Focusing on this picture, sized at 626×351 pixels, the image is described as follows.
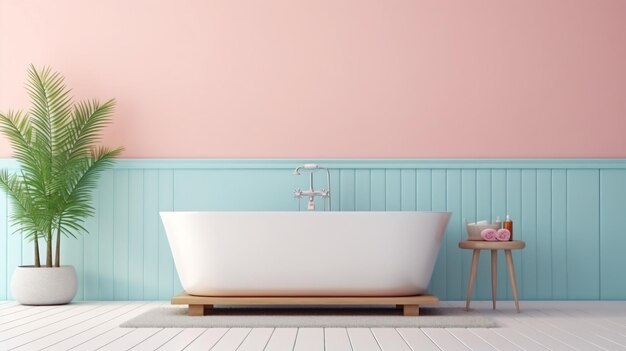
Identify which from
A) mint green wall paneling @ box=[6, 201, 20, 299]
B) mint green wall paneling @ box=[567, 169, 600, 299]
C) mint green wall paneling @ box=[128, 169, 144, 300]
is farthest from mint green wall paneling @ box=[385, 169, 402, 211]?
mint green wall paneling @ box=[6, 201, 20, 299]

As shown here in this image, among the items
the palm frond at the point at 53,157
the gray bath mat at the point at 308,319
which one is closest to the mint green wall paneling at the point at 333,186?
the gray bath mat at the point at 308,319

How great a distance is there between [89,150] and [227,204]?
0.93 m

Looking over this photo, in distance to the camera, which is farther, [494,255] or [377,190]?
[377,190]

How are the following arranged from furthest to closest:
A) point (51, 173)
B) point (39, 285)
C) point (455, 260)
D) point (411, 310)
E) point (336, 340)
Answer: point (455, 260) → point (51, 173) → point (39, 285) → point (411, 310) → point (336, 340)

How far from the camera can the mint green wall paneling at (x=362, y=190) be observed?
213 inches

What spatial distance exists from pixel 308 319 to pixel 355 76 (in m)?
1.81

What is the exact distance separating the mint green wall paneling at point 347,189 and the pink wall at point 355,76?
127 mm

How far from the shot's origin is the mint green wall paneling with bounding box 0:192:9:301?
5.45 meters

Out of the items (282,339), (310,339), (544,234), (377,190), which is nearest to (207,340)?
(282,339)

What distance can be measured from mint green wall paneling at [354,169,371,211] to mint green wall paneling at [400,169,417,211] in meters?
0.21

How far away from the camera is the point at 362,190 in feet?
17.7

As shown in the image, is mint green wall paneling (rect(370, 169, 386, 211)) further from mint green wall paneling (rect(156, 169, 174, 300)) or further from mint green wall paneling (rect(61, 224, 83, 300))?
mint green wall paneling (rect(61, 224, 83, 300))

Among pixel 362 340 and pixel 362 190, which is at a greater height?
pixel 362 190

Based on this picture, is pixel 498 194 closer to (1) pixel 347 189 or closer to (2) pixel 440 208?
(2) pixel 440 208
